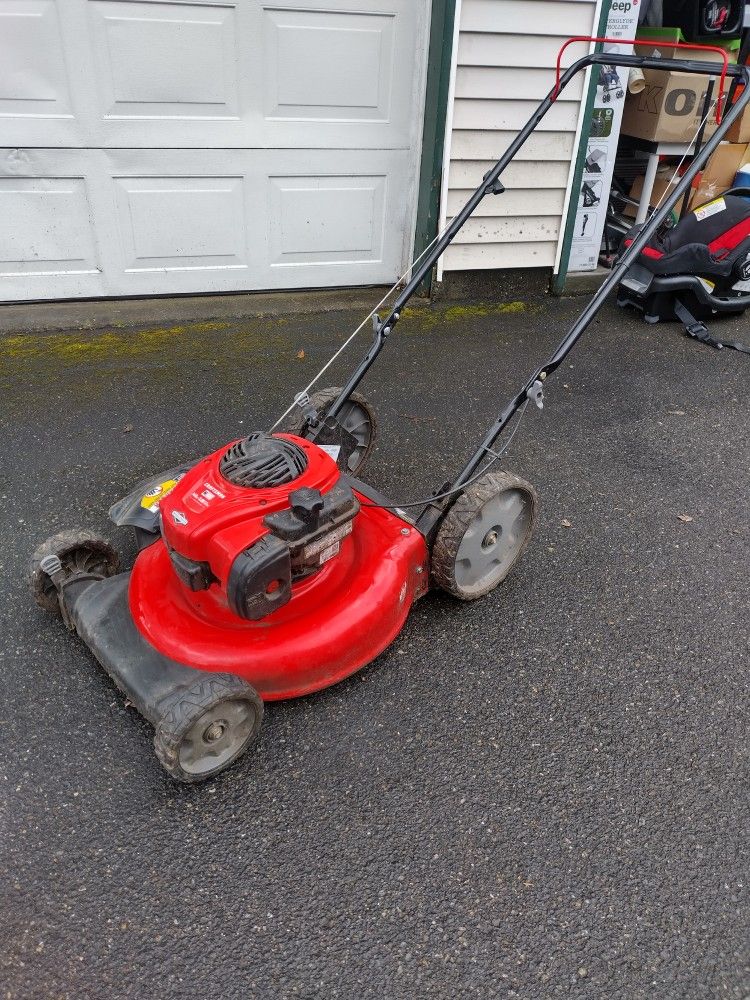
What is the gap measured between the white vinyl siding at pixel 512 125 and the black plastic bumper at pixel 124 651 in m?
2.81

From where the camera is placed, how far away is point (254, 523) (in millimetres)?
1667

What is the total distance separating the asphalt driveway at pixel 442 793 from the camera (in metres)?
1.44

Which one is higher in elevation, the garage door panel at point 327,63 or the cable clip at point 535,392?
the garage door panel at point 327,63

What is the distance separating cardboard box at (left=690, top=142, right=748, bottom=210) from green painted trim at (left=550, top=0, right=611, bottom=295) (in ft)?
3.15

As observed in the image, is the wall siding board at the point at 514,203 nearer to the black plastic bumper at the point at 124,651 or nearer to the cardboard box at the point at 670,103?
the cardboard box at the point at 670,103

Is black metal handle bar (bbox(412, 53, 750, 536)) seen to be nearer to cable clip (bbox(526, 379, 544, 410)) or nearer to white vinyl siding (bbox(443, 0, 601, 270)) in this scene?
cable clip (bbox(526, 379, 544, 410))

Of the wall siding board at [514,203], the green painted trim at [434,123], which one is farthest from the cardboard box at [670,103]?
the green painted trim at [434,123]

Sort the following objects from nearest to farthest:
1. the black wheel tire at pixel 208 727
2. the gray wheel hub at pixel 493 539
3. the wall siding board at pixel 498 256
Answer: the black wheel tire at pixel 208 727 → the gray wheel hub at pixel 493 539 → the wall siding board at pixel 498 256

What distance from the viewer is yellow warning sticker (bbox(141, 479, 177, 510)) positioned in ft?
6.99

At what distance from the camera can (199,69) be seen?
11.8ft

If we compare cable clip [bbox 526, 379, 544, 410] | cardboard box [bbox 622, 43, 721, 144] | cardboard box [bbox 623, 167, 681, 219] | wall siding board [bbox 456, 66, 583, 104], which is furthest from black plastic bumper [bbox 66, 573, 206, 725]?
cardboard box [bbox 623, 167, 681, 219]

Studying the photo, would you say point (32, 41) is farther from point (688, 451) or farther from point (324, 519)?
point (688, 451)

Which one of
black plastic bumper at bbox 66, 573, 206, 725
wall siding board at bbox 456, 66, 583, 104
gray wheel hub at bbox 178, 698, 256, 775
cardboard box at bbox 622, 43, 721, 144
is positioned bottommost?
gray wheel hub at bbox 178, 698, 256, 775

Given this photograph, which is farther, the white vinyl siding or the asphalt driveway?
the white vinyl siding
